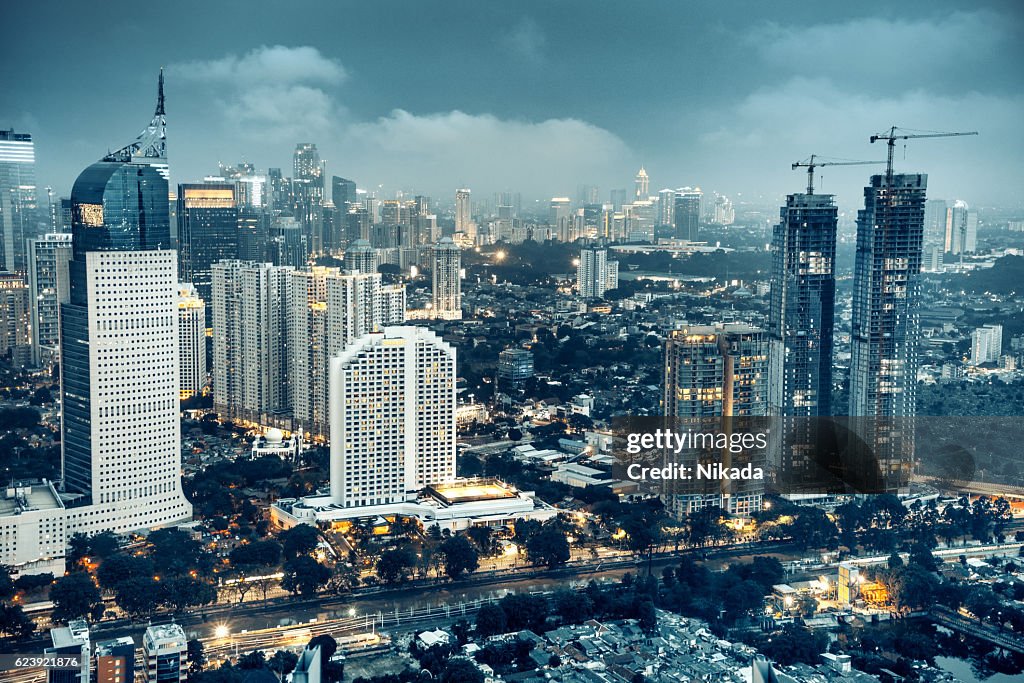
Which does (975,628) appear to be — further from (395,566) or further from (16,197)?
(16,197)

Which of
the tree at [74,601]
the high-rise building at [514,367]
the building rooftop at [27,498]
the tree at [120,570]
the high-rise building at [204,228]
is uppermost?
the high-rise building at [204,228]

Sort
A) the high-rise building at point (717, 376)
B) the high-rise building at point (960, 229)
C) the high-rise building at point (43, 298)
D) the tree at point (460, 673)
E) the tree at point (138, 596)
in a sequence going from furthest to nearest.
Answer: the high-rise building at point (43, 298) < the high-rise building at point (960, 229) < the high-rise building at point (717, 376) < the tree at point (138, 596) < the tree at point (460, 673)

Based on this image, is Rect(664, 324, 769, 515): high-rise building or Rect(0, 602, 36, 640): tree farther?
→ Rect(664, 324, 769, 515): high-rise building

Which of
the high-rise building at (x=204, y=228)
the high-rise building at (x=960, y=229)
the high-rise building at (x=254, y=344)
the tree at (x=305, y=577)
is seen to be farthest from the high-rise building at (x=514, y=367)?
the tree at (x=305, y=577)

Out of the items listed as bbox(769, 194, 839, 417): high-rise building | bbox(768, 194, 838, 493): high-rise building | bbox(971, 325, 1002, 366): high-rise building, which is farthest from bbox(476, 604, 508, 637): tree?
bbox(971, 325, 1002, 366): high-rise building

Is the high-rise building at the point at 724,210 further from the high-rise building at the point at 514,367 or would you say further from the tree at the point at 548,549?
the tree at the point at 548,549

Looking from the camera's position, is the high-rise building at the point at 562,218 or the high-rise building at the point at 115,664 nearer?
the high-rise building at the point at 115,664

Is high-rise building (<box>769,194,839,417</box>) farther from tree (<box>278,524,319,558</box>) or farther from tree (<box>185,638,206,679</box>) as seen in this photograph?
tree (<box>185,638,206,679</box>)
